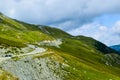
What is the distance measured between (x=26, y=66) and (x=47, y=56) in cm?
1451

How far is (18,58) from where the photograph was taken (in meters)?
114

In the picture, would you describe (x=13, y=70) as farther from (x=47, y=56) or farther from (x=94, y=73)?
(x=94, y=73)

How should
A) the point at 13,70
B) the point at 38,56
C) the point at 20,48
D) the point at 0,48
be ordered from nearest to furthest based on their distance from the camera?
the point at 13,70 → the point at 38,56 → the point at 0,48 → the point at 20,48

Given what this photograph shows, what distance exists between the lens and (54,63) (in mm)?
119562

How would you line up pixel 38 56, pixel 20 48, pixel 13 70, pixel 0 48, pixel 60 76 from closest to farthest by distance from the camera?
pixel 13 70 < pixel 60 76 < pixel 38 56 < pixel 0 48 < pixel 20 48

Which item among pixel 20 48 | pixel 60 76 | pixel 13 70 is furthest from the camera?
pixel 20 48

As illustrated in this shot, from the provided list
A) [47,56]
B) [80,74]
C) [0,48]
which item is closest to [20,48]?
[0,48]

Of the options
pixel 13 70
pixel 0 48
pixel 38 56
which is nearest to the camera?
pixel 13 70

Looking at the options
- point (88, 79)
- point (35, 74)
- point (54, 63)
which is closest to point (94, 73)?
point (88, 79)

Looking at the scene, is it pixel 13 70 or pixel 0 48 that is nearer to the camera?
pixel 13 70

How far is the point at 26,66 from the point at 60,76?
1286cm

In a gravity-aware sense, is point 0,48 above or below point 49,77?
above

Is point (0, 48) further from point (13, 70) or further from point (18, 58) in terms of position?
point (13, 70)

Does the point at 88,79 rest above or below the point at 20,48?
below
